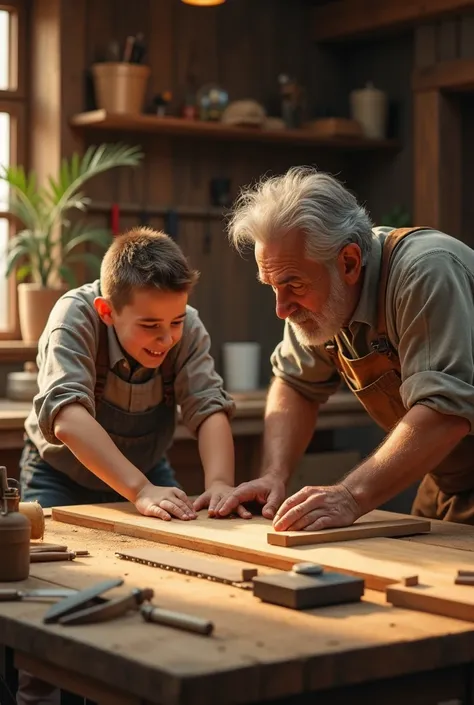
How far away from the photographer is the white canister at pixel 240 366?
Answer: 595 centimetres

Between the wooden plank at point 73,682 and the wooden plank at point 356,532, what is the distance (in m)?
0.66

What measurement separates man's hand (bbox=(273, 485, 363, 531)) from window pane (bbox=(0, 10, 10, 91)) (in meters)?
3.73

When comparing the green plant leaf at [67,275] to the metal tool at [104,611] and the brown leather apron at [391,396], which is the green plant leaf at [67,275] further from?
the metal tool at [104,611]

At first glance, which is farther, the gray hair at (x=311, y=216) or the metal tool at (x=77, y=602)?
the gray hair at (x=311, y=216)

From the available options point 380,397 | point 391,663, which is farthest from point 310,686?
point 380,397

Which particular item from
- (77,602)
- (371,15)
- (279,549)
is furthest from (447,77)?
(77,602)

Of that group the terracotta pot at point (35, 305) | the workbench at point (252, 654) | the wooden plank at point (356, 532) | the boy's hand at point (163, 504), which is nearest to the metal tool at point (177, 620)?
the workbench at point (252, 654)

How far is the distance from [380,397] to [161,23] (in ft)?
11.8

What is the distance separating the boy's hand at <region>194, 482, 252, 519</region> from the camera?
272cm

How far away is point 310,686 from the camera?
5.05 ft

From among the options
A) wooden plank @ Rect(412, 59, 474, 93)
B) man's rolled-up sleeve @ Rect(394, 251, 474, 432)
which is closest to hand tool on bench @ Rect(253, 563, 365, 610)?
man's rolled-up sleeve @ Rect(394, 251, 474, 432)

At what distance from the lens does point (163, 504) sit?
2.71m

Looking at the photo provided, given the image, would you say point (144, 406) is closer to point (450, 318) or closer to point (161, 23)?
point (450, 318)

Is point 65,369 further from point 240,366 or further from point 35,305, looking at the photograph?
point 240,366
